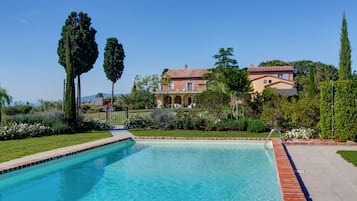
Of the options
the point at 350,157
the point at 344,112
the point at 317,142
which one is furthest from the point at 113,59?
the point at 350,157

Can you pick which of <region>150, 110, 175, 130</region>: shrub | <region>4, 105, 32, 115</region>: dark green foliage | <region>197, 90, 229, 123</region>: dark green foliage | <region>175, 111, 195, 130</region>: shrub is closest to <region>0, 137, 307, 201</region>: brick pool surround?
<region>150, 110, 175, 130</region>: shrub

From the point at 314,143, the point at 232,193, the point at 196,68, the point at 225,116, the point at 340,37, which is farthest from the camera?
the point at 196,68

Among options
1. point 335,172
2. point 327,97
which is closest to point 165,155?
point 335,172

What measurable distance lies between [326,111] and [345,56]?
4697 millimetres

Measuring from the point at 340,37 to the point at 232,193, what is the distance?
523 inches

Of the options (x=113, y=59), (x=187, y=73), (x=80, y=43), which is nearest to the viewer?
(x=80, y=43)

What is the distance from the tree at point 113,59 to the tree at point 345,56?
27949 millimetres

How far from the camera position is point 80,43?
31.3 m

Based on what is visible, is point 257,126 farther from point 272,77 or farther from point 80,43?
point 272,77

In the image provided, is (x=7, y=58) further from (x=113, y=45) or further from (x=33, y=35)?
(x=113, y=45)

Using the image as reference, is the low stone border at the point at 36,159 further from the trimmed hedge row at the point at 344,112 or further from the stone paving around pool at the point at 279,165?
the trimmed hedge row at the point at 344,112

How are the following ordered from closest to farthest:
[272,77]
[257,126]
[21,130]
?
[21,130] < [257,126] < [272,77]

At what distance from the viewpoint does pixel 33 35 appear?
1766 cm

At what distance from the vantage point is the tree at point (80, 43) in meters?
31.0
